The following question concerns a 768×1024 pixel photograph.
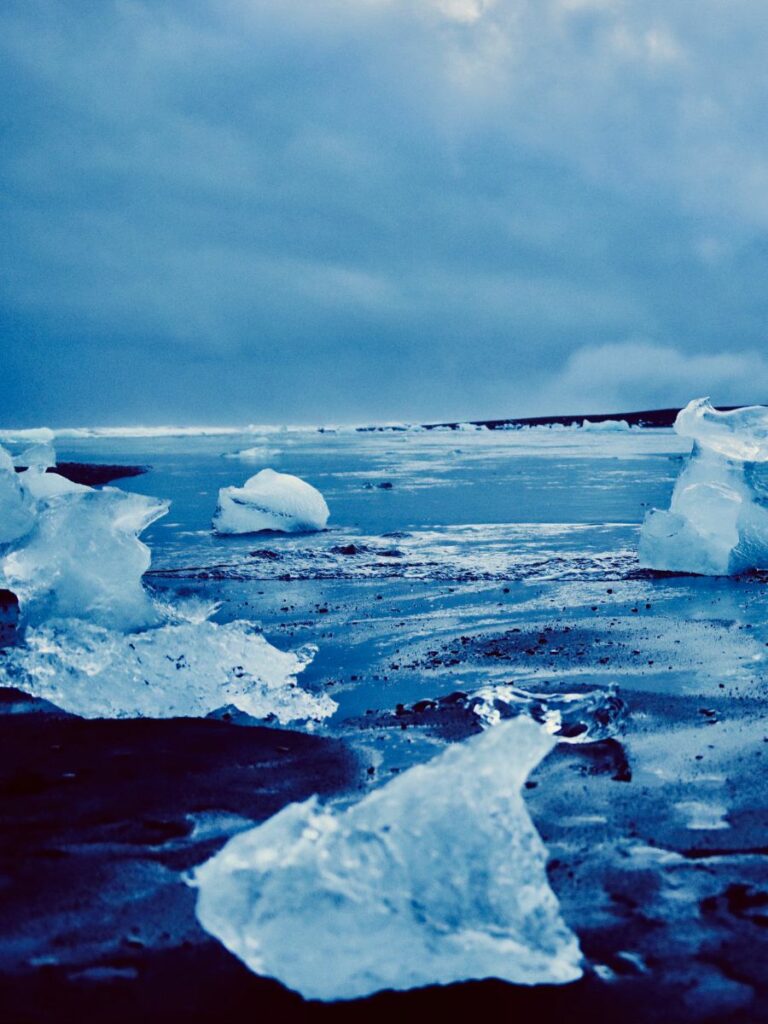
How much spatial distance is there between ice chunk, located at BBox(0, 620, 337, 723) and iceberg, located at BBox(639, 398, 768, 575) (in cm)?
427

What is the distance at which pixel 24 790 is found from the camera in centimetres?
318

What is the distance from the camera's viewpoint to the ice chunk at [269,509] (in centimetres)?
1073

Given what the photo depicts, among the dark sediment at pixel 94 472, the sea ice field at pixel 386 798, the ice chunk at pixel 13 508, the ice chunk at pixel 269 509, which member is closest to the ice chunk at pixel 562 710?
the sea ice field at pixel 386 798

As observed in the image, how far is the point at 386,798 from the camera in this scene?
2293 millimetres

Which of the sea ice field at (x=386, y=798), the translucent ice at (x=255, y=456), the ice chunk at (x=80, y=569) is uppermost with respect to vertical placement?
the translucent ice at (x=255, y=456)

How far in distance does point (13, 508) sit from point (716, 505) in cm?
583

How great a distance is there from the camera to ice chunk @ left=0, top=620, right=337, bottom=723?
4023mm

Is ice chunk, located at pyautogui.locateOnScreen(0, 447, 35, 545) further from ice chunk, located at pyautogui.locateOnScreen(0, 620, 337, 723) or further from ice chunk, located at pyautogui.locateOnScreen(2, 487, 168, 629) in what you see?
ice chunk, located at pyautogui.locateOnScreen(0, 620, 337, 723)

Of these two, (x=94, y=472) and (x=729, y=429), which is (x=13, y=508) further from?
(x=94, y=472)

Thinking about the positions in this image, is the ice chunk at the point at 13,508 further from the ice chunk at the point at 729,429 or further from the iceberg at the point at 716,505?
the ice chunk at the point at 729,429

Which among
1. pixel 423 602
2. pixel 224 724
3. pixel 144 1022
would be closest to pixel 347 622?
pixel 423 602

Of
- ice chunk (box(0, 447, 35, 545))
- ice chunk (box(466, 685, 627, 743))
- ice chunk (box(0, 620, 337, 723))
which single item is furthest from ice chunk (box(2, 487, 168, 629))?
ice chunk (box(0, 447, 35, 545))

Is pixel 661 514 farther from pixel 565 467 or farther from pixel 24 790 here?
pixel 565 467

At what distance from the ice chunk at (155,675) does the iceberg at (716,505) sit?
14.0ft
